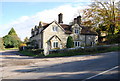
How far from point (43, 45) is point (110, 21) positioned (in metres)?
16.6

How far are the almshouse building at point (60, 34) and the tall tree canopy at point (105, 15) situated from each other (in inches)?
138

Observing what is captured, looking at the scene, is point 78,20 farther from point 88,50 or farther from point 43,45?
point 88,50

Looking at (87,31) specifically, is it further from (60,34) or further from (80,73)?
(80,73)

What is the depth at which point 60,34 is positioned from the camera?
33.8 meters

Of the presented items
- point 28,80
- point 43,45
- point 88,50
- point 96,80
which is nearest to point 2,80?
point 28,80

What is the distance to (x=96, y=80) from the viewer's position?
25.2 ft

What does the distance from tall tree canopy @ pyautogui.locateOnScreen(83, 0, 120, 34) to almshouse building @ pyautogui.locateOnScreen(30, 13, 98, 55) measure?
3.51m

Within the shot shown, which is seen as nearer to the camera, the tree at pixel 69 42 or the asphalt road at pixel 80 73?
the asphalt road at pixel 80 73

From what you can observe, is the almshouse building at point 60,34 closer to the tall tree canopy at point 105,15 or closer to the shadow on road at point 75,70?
the tall tree canopy at point 105,15

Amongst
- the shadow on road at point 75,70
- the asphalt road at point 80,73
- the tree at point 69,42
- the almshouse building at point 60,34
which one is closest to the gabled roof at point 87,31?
the almshouse building at point 60,34

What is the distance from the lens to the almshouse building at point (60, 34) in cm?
3217

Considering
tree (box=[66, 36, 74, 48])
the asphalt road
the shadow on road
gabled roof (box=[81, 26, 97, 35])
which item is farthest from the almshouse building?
Result: the asphalt road

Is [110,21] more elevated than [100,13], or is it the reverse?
[100,13]

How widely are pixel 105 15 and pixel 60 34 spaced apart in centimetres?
1170
